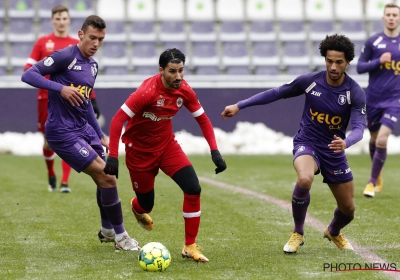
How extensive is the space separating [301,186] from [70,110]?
2.11 m

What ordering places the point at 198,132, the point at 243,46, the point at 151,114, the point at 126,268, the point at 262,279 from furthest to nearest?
the point at 243,46 → the point at 198,132 → the point at 151,114 → the point at 126,268 → the point at 262,279

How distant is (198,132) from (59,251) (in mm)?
11196

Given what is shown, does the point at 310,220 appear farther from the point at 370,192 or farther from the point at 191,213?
the point at 191,213

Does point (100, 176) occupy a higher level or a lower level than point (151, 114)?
lower

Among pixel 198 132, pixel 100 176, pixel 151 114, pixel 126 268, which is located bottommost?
pixel 198 132

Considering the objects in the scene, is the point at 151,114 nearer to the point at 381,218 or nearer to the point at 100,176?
the point at 100,176

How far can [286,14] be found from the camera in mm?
20641

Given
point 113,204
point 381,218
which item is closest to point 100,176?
point 113,204

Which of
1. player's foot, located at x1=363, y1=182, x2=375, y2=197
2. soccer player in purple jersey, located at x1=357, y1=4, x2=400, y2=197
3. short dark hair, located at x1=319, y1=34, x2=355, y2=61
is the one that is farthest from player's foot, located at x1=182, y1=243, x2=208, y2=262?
soccer player in purple jersey, located at x1=357, y1=4, x2=400, y2=197

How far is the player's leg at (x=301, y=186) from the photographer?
6613 mm

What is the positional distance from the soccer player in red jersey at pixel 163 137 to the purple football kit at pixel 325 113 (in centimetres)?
55

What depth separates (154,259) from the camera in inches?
232

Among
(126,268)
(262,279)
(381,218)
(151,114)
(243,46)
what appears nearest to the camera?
(262,279)

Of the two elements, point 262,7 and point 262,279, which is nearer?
point 262,279
